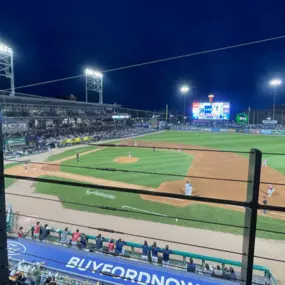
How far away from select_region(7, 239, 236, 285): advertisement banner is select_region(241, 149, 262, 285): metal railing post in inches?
212

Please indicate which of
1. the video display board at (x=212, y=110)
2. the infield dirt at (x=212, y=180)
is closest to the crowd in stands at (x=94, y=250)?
the infield dirt at (x=212, y=180)

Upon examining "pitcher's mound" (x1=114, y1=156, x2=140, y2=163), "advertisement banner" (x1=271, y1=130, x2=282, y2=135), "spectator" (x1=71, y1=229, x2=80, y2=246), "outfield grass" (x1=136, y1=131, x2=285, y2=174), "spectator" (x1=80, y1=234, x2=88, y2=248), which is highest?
"advertisement banner" (x1=271, y1=130, x2=282, y2=135)

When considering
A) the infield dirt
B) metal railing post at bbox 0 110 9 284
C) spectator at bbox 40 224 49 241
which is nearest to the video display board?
the infield dirt

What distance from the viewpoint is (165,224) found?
41.1 feet

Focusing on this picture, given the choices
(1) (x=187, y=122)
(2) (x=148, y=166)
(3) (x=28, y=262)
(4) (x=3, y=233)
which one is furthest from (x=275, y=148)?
(1) (x=187, y=122)

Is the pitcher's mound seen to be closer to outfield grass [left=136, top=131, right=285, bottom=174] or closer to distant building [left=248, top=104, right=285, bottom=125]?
outfield grass [left=136, top=131, right=285, bottom=174]

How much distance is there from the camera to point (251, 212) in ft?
5.61

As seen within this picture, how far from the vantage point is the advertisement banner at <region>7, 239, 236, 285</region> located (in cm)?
684

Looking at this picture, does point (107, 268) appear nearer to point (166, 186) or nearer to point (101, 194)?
point (101, 194)

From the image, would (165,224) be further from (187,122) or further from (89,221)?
(187,122)

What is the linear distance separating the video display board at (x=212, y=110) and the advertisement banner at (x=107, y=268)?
5299 cm

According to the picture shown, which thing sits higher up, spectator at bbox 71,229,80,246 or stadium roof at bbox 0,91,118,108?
stadium roof at bbox 0,91,118,108

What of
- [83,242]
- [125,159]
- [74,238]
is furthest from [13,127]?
[83,242]

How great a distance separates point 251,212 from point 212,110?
2301 inches
